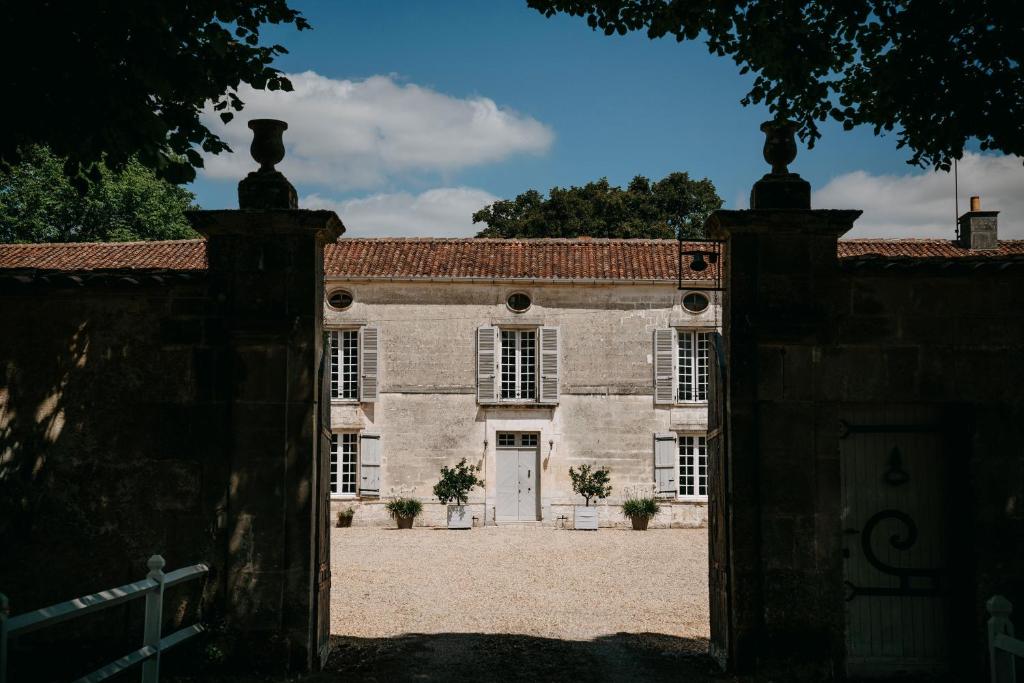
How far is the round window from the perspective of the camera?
846 inches

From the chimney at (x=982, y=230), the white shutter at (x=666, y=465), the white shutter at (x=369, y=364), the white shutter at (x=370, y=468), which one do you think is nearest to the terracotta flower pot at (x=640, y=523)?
the white shutter at (x=666, y=465)

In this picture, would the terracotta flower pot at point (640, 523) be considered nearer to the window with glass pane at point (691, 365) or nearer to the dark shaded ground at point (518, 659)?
the window with glass pane at point (691, 365)

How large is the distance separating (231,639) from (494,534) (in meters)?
12.6

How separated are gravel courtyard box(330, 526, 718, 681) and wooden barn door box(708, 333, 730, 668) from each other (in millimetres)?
312

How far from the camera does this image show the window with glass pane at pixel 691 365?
21.6 m

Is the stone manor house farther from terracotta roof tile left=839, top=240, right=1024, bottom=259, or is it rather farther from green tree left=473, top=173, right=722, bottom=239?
green tree left=473, top=173, right=722, bottom=239

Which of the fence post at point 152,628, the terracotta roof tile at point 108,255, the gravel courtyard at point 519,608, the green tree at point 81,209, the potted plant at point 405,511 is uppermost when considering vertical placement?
the green tree at point 81,209

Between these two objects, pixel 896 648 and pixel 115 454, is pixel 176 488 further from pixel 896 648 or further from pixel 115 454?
pixel 896 648

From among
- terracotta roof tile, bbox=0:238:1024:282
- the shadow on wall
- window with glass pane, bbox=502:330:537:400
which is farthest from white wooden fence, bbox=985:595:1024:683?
window with glass pane, bbox=502:330:537:400

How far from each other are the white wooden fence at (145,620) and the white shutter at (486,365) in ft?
48.6

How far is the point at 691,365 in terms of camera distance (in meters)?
21.7

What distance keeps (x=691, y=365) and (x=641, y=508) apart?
11.5ft

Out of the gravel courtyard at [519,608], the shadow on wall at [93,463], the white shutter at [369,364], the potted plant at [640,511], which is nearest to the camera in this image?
the shadow on wall at [93,463]

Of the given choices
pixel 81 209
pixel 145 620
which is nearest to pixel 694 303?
pixel 145 620
